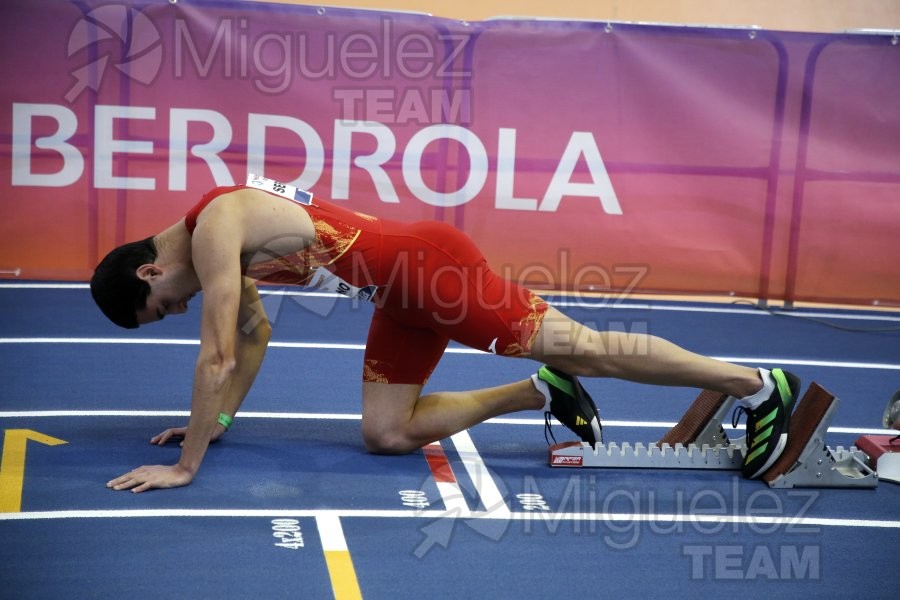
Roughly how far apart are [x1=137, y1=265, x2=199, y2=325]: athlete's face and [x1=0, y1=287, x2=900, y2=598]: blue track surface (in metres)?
0.67

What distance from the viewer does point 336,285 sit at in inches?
167

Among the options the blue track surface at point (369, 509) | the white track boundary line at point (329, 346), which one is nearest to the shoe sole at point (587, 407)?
the blue track surface at point (369, 509)

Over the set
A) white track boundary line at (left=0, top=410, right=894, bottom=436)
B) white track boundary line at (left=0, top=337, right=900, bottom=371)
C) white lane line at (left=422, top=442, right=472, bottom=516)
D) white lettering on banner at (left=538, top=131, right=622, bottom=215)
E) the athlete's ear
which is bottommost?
white lane line at (left=422, top=442, right=472, bottom=516)

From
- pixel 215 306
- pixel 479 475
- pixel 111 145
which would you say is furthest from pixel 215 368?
pixel 111 145

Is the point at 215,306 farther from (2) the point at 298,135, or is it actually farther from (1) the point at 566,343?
(2) the point at 298,135

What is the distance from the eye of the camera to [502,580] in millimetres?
3373

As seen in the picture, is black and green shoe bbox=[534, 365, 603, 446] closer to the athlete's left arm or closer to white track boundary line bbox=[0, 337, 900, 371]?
the athlete's left arm

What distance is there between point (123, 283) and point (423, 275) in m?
1.12

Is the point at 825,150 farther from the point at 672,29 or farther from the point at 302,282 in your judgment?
the point at 302,282

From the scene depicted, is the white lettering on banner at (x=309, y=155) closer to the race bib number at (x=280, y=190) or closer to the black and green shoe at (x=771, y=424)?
the race bib number at (x=280, y=190)

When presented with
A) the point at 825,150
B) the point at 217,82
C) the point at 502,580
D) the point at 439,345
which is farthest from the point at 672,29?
the point at 502,580

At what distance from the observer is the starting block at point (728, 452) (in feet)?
14.1

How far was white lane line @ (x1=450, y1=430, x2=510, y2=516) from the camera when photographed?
401cm

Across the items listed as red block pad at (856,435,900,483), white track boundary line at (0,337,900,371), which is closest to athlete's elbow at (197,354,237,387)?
white track boundary line at (0,337,900,371)
